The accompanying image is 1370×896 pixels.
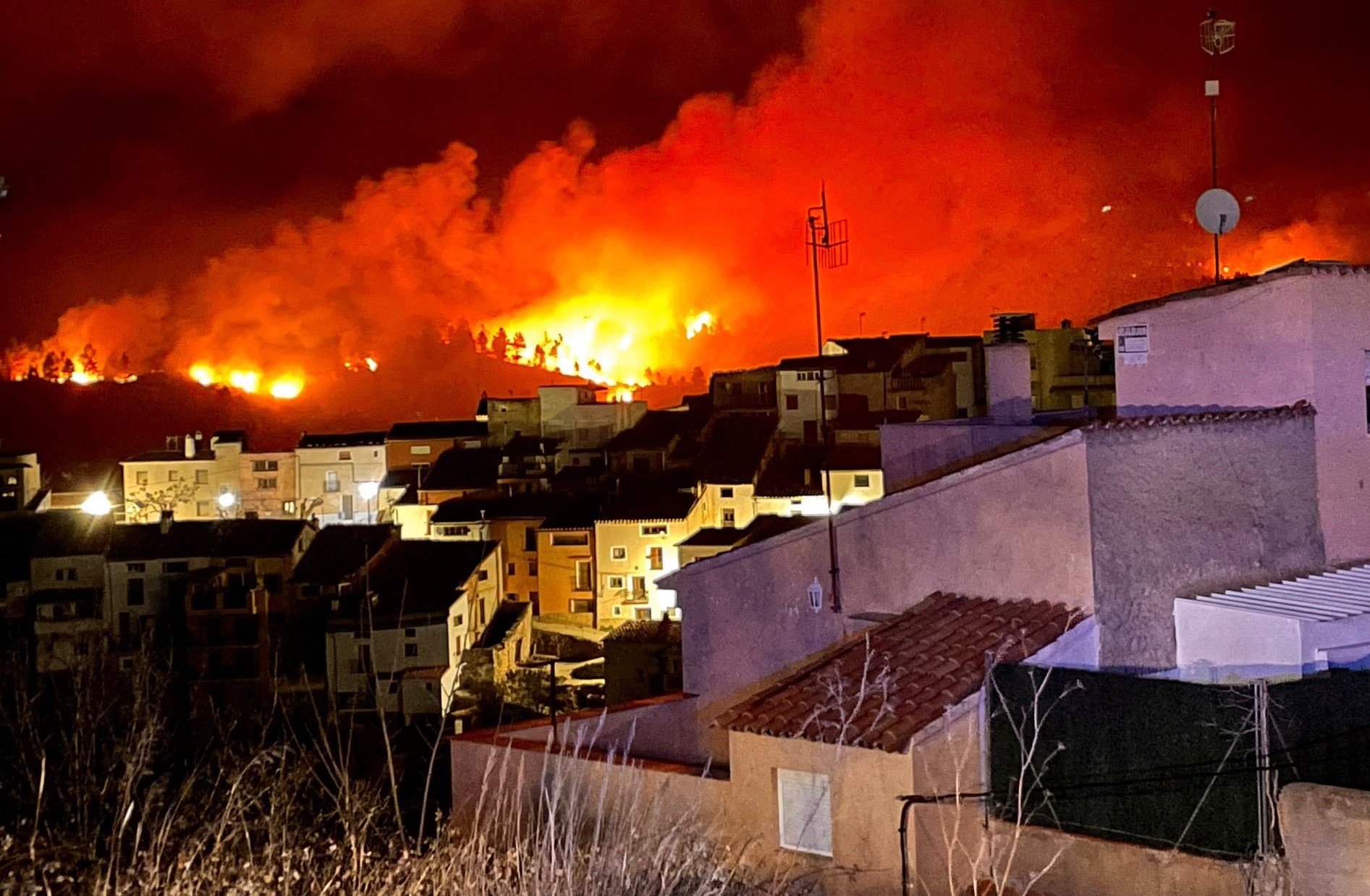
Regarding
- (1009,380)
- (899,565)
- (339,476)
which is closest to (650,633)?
(1009,380)

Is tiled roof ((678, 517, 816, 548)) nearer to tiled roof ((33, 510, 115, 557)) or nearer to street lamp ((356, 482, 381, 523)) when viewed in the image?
Answer: tiled roof ((33, 510, 115, 557))

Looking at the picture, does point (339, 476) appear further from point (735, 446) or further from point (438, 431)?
point (735, 446)

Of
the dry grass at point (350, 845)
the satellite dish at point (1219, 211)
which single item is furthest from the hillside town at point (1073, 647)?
the satellite dish at point (1219, 211)

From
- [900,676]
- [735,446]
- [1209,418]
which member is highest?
[735,446]

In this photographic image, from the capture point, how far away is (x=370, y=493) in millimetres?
43469

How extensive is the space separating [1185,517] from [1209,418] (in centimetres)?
74

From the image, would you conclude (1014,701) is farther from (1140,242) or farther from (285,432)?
(285,432)

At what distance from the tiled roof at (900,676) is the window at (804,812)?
288 millimetres

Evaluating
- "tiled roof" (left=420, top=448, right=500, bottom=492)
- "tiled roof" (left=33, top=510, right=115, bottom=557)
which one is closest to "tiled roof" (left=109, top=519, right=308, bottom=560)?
"tiled roof" (left=33, top=510, right=115, bottom=557)

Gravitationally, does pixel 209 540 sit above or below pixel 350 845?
above

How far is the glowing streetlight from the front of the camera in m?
40.7

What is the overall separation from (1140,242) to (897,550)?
3424cm

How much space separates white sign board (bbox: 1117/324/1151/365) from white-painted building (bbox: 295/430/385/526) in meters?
35.4

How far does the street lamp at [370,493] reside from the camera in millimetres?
42781
